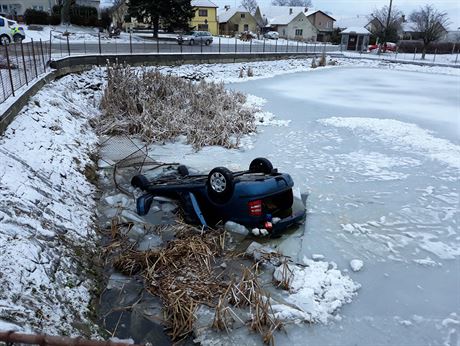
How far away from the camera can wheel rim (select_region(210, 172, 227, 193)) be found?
17.6ft

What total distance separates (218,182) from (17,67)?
6726 mm

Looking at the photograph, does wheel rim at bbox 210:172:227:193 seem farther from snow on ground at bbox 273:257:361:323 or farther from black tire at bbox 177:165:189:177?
black tire at bbox 177:165:189:177

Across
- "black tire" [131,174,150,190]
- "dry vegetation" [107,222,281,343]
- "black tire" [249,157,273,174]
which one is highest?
"black tire" [249,157,273,174]

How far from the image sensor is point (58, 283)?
381cm

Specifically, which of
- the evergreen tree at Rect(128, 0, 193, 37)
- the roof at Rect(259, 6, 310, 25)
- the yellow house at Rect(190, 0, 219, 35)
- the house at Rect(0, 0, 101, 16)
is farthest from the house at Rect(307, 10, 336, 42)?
the house at Rect(0, 0, 101, 16)

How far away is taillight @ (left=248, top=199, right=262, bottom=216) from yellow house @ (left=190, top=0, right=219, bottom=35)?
59.9 m

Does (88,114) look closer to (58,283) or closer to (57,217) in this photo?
(57,217)

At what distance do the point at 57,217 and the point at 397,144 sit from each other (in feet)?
28.5

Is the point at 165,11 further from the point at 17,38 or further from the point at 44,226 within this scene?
the point at 44,226

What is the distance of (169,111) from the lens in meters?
11.4

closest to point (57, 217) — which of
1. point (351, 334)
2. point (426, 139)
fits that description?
point (351, 334)

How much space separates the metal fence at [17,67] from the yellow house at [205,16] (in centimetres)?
5216

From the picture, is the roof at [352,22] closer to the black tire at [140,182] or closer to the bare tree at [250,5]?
the bare tree at [250,5]

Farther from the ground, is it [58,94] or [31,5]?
[31,5]
